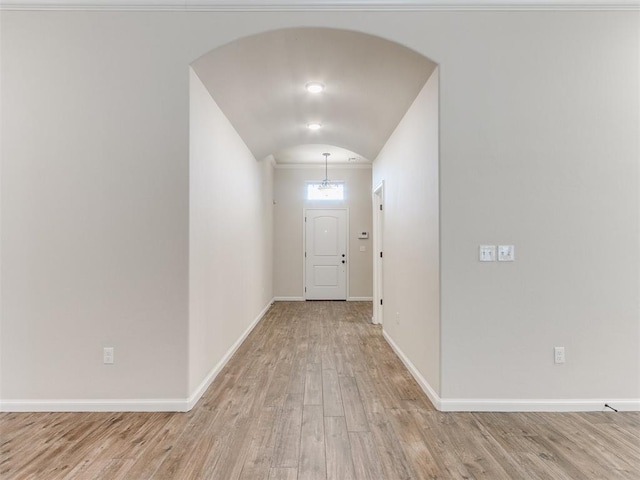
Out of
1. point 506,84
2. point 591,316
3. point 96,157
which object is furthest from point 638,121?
point 96,157

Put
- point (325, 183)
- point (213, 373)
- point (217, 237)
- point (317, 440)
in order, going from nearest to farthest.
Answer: point (317, 440) < point (213, 373) < point (217, 237) < point (325, 183)

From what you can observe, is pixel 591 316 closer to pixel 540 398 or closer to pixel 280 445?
pixel 540 398

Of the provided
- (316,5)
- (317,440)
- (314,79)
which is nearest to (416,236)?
(314,79)

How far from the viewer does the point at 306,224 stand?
7816 mm

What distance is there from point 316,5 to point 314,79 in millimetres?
689

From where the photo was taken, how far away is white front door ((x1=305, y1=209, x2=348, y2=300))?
7.78 meters

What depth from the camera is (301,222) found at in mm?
7816

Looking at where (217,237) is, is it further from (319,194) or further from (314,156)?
(319,194)

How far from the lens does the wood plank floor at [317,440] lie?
1869 mm

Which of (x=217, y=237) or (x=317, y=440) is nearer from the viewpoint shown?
(x=317, y=440)

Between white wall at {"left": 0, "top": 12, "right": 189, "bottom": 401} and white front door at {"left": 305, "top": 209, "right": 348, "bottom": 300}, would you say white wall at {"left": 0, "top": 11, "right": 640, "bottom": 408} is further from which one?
white front door at {"left": 305, "top": 209, "right": 348, "bottom": 300}

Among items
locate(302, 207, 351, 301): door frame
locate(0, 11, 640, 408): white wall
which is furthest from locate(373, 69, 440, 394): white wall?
locate(302, 207, 351, 301): door frame

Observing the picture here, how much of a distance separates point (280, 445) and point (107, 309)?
5.22ft

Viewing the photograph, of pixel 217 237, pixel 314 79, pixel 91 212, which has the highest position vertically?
pixel 314 79
